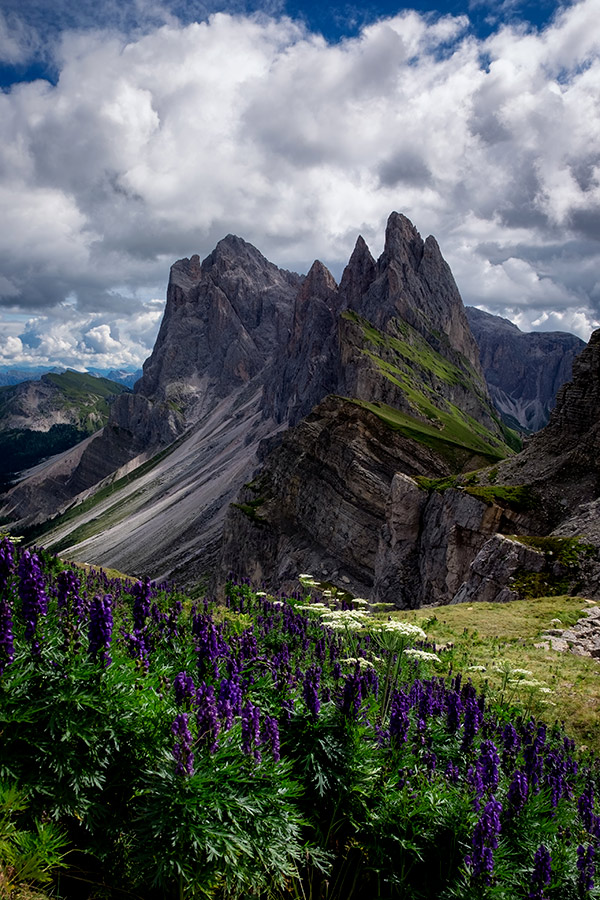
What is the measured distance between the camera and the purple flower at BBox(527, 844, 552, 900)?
5465 mm

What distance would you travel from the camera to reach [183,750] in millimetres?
5055

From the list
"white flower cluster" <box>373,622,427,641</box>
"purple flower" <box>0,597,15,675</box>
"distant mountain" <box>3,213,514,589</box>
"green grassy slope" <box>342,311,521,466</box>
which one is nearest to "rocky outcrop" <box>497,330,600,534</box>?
"distant mountain" <box>3,213,514,589</box>

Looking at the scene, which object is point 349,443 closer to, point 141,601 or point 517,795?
point 141,601

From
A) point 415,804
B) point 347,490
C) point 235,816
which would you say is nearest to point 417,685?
point 415,804

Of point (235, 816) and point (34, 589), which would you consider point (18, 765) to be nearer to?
point (34, 589)

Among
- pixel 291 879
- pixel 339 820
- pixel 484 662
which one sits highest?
pixel 339 820

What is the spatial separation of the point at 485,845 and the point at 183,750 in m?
3.43

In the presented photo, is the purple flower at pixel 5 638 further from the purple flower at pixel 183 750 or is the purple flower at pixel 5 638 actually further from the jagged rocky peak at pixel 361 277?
the jagged rocky peak at pixel 361 277

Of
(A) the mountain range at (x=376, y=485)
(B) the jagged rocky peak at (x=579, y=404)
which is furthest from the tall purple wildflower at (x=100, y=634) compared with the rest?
(B) the jagged rocky peak at (x=579, y=404)

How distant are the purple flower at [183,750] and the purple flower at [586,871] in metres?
4.72

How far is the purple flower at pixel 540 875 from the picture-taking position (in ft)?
17.9

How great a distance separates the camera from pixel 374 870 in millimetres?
6203

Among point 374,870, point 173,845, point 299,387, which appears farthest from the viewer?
point 299,387

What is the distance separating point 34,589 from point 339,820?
466 centimetres
